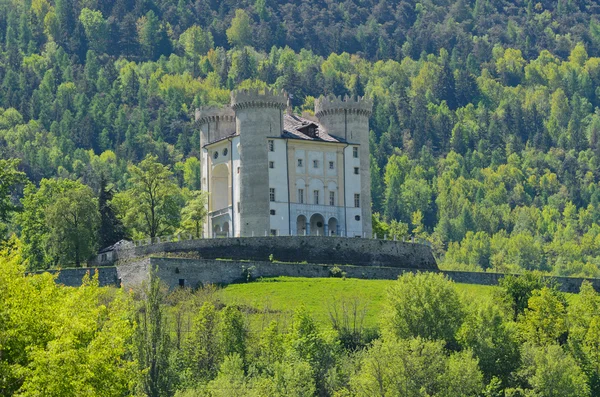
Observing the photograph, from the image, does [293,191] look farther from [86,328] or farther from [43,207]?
[86,328]

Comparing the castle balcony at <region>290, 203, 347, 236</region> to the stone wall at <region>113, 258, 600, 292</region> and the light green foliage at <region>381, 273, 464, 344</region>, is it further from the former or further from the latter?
the light green foliage at <region>381, 273, 464, 344</region>

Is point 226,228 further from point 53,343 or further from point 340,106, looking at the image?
point 53,343

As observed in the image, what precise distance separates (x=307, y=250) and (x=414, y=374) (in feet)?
101

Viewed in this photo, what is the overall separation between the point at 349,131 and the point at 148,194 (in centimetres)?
1693

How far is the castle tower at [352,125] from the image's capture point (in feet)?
397

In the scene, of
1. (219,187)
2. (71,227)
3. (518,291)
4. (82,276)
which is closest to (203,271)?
(82,276)

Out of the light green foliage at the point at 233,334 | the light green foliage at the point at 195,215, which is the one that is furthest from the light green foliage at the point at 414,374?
the light green foliage at the point at 195,215

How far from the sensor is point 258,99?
118m

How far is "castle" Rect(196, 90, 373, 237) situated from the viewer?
11600 centimetres

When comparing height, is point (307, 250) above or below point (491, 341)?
above

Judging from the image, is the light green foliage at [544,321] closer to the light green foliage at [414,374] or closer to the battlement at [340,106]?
the light green foliage at [414,374]

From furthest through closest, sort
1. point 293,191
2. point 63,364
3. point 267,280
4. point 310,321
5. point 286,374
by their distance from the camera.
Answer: point 293,191, point 267,280, point 310,321, point 286,374, point 63,364

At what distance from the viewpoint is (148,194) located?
392ft

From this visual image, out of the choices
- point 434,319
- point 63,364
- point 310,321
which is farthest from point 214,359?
point 63,364
